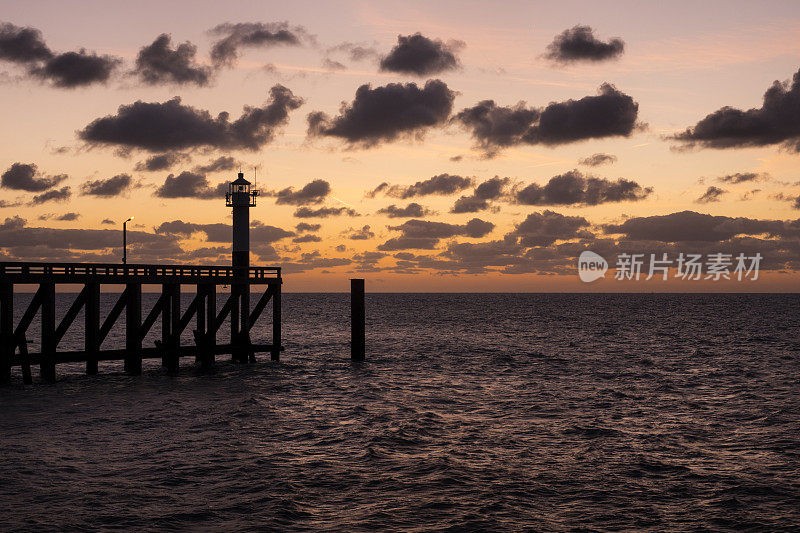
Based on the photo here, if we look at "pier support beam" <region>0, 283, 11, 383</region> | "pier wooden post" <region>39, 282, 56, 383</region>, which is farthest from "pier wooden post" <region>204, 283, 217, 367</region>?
"pier support beam" <region>0, 283, 11, 383</region>

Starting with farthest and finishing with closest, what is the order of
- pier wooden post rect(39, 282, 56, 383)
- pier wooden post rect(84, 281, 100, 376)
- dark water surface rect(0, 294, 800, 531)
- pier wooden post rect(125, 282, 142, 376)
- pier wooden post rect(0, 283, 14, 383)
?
pier wooden post rect(125, 282, 142, 376) → pier wooden post rect(84, 281, 100, 376) → pier wooden post rect(39, 282, 56, 383) → pier wooden post rect(0, 283, 14, 383) → dark water surface rect(0, 294, 800, 531)

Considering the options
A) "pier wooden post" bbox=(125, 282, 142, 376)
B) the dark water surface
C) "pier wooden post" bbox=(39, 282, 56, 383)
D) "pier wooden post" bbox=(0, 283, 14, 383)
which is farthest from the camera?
"pier wooden post" bbox=(125, 282, 142, 376)

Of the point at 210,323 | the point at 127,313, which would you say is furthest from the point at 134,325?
the point at 210,323

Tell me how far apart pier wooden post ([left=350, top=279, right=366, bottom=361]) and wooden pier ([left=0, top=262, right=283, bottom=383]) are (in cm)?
388

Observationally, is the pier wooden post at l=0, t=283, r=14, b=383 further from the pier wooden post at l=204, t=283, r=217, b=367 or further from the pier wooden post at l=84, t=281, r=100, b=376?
the pier wooden post at l=204, t=283, r=217, b=367

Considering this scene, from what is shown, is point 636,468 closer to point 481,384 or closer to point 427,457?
point 427,457

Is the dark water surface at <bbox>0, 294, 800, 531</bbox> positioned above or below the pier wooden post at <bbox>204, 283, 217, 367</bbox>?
below

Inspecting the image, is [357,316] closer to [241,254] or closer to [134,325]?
[241,254]

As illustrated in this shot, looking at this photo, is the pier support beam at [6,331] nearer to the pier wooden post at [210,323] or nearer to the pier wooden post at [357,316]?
the pier wooden post at [210,323]

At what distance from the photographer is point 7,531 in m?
Result: 11.9

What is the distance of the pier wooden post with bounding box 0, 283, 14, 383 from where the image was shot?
26.6 meters

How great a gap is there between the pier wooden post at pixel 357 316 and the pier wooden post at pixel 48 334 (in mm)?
13366

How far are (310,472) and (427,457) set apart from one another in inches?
120

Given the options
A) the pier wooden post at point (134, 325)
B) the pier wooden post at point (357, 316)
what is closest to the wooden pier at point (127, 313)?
the pier wooden post at point (134, 325)
